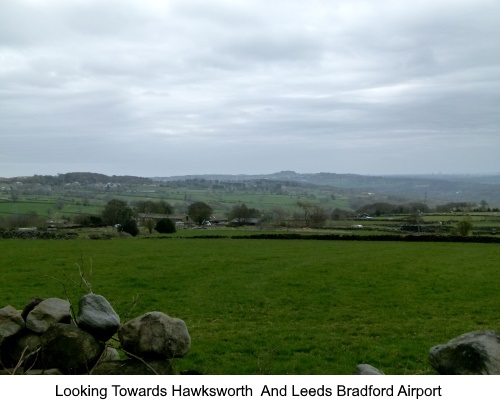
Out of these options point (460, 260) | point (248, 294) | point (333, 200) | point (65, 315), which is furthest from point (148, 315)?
point (333, 200)

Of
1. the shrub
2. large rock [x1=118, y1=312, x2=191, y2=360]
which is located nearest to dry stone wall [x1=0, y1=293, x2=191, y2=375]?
large rock [x1=118, y1=312, x2=191, y2=360]

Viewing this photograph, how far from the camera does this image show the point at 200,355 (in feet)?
34.3

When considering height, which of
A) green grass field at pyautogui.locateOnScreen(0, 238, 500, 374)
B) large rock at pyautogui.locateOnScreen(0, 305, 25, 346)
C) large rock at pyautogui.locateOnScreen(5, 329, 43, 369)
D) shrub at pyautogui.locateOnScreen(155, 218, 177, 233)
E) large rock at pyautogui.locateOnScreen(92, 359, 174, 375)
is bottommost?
shrub at pyautogui.locateOnScreen(155, 218, 177, 233)

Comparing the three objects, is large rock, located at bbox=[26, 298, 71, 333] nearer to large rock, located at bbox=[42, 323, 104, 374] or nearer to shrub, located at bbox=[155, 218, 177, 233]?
large rock, located at bbox=[42, 323, 104, 374]

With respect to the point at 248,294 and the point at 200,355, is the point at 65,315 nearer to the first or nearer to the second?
the point at 200,355

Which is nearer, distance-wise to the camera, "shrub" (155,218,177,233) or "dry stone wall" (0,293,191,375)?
"dry stone wall" (0,293,191,375)

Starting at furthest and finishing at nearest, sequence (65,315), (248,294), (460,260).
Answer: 1. (460,260)
2. (248,294)
3. (65,315)

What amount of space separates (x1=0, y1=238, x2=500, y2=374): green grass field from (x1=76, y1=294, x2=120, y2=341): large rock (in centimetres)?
119

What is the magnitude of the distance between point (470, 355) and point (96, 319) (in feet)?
16.9

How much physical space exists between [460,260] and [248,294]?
18855mm

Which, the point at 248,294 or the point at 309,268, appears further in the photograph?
the point at 309,268

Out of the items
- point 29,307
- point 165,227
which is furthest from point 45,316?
point 165,227

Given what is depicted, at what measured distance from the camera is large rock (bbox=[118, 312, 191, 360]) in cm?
705

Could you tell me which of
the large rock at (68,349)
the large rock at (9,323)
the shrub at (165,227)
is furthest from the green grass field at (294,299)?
the shrub at (165,227)
